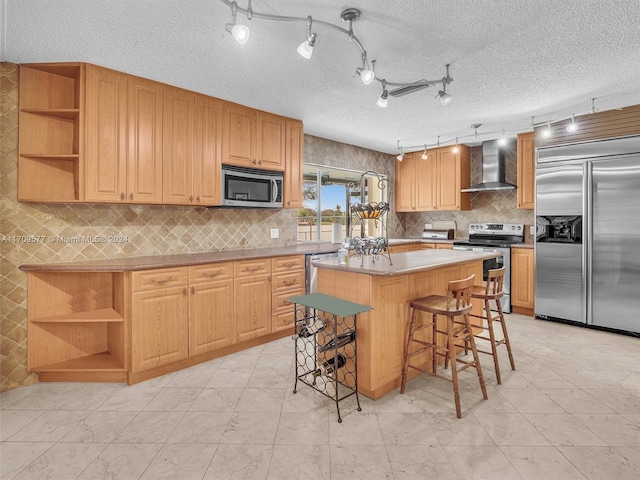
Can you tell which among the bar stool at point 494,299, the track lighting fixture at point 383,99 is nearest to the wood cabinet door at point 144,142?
the track lighting fixture at point 383,99

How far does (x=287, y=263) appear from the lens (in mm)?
3752

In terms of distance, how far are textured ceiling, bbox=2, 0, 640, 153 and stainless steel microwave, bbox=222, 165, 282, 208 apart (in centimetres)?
71

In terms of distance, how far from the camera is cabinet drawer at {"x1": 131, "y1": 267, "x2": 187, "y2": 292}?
2697 mm

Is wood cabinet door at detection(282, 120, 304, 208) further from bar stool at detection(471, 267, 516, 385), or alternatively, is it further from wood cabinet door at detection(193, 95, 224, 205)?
bar stool at detection(471, 267, 516, 385)

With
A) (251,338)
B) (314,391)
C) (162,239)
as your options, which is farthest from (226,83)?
(314,391)

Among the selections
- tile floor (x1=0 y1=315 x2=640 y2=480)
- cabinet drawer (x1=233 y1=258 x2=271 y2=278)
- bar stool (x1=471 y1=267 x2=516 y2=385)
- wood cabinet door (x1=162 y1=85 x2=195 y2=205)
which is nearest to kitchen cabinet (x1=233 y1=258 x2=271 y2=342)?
cabinet drawer (x1=233 y1=258 x2=271 y2=278)

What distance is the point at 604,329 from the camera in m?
3.94

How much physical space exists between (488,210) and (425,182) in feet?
3.62

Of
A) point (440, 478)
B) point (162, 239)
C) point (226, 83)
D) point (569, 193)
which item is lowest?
point (440, 478)

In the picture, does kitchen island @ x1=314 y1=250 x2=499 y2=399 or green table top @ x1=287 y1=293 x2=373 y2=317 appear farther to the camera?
kitchen island @ x1=314 y1=250 x2=499 y2=399

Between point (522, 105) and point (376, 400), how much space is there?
10.8ft

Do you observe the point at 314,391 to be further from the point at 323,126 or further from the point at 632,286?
the point at 632,286

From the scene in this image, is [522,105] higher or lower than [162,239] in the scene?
higher

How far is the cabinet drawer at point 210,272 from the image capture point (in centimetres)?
301
